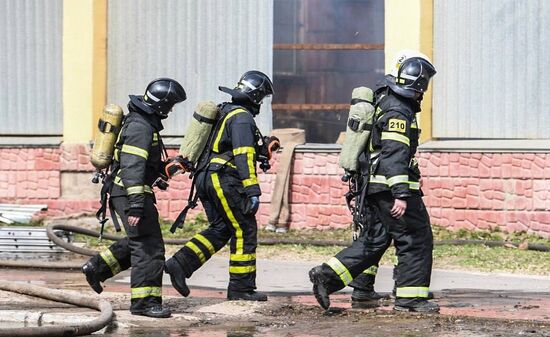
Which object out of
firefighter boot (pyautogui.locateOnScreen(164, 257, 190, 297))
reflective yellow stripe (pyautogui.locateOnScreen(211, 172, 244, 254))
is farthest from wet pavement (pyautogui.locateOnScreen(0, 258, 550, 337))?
reflective yellow stripe (pyautogui.locateOnScreen(211, 172, 244, 254))

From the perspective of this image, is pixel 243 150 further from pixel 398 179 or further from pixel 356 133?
pixel 398 179

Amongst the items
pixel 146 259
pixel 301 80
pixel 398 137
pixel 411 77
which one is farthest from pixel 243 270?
pixel 301 80

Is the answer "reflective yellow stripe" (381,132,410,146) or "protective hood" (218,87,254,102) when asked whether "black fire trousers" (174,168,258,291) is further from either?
"reflective yellow stripe" (381,132,410,146)

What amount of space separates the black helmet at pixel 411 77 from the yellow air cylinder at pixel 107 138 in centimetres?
207

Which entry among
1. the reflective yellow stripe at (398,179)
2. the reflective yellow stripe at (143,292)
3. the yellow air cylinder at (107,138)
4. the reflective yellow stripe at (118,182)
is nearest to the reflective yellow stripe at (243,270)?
the reflective yellow stripe at (143,292)

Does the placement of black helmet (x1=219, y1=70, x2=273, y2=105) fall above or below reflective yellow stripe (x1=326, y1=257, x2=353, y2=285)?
above

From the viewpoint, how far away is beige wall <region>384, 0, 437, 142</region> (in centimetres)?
1535

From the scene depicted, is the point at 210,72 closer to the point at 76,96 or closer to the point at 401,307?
the point at 76,96

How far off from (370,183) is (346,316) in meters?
1.00

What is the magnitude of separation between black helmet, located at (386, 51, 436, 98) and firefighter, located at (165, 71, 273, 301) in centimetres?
126

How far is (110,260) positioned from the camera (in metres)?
9.45

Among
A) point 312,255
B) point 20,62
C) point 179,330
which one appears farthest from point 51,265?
point 20,62

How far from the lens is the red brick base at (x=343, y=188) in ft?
48.2

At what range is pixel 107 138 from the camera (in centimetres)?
927
